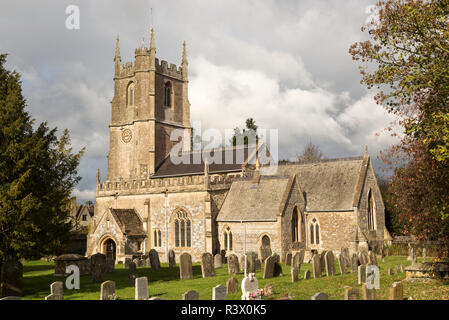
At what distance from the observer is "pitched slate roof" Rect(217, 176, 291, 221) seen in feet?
107

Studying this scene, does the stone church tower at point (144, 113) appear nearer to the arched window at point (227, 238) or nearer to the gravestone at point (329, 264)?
the arched window at point (227, 238)

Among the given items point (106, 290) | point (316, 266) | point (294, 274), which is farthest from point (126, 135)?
point (106, 290)

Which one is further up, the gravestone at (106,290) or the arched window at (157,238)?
the arched window at (157,238)

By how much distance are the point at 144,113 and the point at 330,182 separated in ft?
70.8

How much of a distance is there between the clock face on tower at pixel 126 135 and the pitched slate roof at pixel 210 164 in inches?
200

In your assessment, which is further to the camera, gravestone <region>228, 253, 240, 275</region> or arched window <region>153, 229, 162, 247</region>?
arched window <region>153, 229, 162, 247</region>

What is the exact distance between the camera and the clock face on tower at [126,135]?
158ft

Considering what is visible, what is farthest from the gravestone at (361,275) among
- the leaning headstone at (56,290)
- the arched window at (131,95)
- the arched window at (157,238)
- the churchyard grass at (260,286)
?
the arched window at (131,95)

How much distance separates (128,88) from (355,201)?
93.6ft

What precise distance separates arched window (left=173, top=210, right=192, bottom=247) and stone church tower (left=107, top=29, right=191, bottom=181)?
30.1ft

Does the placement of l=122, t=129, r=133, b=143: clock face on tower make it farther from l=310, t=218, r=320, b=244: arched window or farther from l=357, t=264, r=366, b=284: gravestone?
l=357, t=264, r=366, b=284: gravestone

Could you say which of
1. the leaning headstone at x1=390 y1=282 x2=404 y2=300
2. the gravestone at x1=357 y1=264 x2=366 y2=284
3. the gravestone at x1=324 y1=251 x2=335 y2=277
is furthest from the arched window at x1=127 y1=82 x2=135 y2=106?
the leaning headstone at x1=390 y1=282 x2=404 y2=300
